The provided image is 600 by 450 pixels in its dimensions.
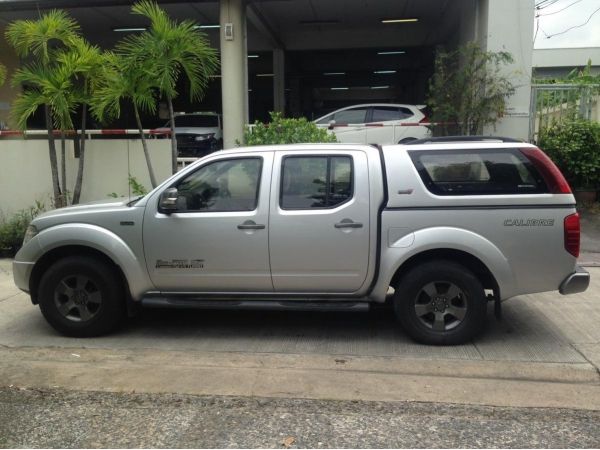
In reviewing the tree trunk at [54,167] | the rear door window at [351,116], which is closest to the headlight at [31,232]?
the tree trunk at [54,167]

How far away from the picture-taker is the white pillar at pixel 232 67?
11961mm

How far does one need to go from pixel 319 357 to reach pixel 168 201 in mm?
1946

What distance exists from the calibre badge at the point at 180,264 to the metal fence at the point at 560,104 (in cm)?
832

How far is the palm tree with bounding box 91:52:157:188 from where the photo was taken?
30.3ft

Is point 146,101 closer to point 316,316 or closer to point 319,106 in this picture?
point 316,316

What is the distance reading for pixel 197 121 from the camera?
17.6 m

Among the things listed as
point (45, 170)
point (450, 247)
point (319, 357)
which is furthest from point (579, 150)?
point (45, 170)

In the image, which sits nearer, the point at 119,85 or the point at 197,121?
the point at 119,85

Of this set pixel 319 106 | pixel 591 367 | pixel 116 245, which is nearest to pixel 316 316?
pixel 116 245

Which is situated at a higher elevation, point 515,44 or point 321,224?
point 515,44

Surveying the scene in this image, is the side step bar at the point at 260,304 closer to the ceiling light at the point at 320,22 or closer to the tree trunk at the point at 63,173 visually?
the tree trunk at the point at 63,173

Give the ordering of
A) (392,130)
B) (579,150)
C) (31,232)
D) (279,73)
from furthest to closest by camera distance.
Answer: (279,73)
(392,130)
(579,150)
(31,232)

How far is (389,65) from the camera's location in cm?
2741

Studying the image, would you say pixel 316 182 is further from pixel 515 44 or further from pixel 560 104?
pixel 560 104
